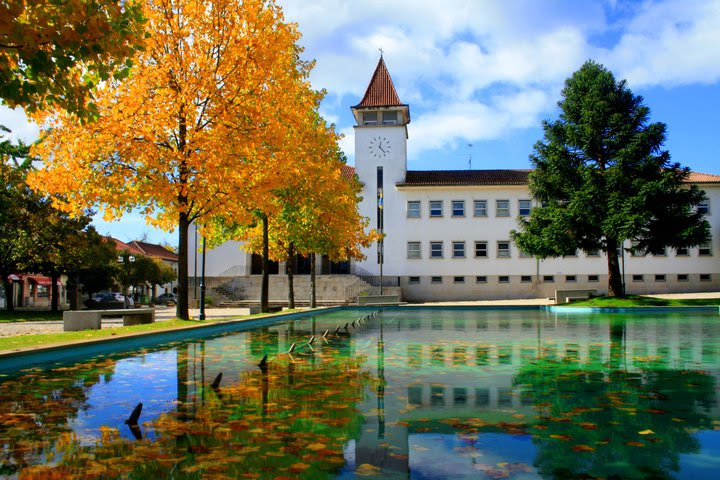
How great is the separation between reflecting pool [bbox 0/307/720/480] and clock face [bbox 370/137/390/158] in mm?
41677

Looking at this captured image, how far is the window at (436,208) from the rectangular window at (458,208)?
46.7 inches

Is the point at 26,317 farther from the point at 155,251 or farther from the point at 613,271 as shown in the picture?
the point at 155,251

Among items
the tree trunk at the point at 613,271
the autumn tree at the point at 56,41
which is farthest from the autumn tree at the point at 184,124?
the tree trunk at the point at 613,271

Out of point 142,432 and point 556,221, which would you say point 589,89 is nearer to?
point 556,221

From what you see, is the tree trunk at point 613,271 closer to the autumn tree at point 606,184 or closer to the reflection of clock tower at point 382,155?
the autumn tree at point 606,184

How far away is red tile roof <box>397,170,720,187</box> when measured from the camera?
5044cm

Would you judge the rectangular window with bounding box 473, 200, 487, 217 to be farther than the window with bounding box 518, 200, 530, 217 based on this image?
Yes

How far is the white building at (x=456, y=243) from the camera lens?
49.2m

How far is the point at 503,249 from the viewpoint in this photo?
50500 millimetres

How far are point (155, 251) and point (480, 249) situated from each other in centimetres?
6412

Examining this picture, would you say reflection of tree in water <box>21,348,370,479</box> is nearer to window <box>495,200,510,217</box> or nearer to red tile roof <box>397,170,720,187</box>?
red tile roof <box>397,170,720,187</box>

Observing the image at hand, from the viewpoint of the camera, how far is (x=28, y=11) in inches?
303

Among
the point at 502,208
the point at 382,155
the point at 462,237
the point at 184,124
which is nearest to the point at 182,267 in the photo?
the point at 184,124

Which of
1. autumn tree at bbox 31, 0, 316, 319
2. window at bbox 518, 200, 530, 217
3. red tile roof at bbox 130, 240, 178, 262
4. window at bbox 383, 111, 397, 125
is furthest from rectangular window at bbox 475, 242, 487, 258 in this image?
red tile roof at bbox 130, 240, 178, 262
